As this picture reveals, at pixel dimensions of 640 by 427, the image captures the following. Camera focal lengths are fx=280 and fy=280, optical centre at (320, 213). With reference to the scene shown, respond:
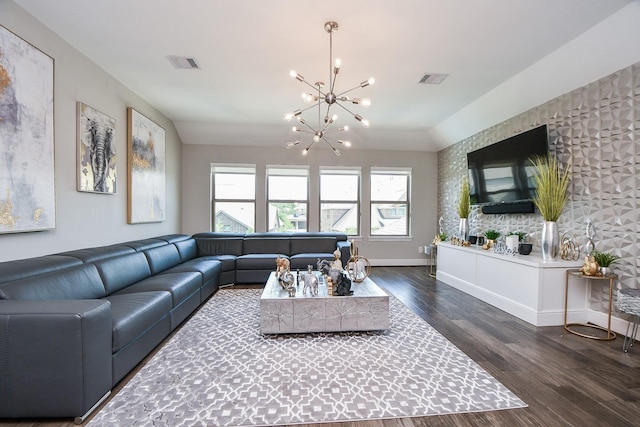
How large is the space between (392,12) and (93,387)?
3.40 meters

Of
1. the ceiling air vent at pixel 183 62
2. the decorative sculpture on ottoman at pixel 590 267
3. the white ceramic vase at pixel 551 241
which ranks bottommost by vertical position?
the decorative sculpture on ottoman at pixel 590 267

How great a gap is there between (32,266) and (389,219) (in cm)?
572

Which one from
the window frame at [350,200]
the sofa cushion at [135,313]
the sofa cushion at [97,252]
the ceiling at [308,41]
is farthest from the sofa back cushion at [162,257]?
the window frame at [350,200]

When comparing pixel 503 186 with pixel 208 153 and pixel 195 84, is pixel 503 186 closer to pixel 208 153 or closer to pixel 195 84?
pixel 195 84

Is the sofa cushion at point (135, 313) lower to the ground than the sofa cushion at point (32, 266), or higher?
lower

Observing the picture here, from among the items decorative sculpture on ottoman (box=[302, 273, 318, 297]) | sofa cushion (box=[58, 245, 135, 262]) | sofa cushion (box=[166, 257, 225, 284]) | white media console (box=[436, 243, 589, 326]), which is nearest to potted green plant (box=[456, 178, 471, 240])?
white media console (box=[436, 243, 589, 326])

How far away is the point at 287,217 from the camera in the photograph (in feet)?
20.5

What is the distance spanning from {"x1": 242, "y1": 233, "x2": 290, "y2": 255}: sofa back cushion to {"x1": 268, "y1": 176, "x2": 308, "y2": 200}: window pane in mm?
1307

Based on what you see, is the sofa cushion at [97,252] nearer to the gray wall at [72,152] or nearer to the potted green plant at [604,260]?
the gray wall at [72,152]

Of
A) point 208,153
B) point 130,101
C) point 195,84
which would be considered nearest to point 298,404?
point 195,84

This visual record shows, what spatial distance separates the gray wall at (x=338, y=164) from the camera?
592 centimetres

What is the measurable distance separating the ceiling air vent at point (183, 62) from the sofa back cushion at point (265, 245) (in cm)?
285

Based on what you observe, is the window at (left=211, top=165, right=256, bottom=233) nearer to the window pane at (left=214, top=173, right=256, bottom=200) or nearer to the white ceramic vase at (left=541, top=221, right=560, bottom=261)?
the window pane at (left=214, top=173, right=256, bottom=200)

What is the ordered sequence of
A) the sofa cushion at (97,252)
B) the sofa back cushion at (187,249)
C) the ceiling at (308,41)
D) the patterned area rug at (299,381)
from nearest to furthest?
the patterned area rug at (299,381)
the ceiling at (308,41)
the sofa cushion at (97,252)
the sofa back cushion at (187,249)
